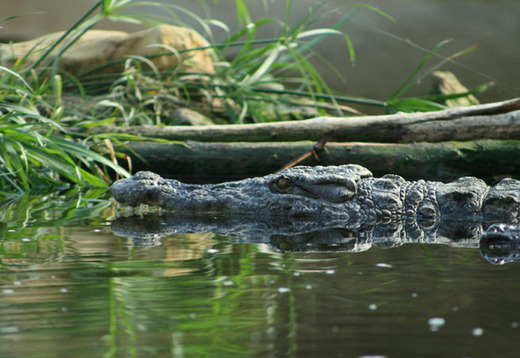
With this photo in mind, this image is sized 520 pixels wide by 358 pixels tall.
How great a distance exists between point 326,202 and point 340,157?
2.40 m

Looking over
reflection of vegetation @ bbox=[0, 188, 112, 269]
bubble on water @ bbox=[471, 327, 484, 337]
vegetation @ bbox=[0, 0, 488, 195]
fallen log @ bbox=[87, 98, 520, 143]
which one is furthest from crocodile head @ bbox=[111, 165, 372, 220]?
bubble on water @ bbox=[471, 327, 484, 337]

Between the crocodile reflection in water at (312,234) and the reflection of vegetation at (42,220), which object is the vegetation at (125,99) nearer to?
the reflection of vegetation at (42,220)

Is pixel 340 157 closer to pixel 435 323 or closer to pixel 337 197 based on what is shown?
pixel 337 197

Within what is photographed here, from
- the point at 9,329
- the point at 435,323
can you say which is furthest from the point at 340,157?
the point at 9,329

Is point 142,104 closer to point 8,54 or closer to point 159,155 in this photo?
point 159,155

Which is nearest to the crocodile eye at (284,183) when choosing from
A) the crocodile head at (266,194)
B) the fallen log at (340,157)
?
the crocodile head at (266,194)

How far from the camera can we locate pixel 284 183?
4543mm

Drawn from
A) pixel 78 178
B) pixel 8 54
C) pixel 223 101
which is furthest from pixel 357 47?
pixel 78 178

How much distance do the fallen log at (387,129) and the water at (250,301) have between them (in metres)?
3.54

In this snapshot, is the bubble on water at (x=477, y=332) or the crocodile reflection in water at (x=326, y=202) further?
the crocodile reflection in water at (x=326, y=202)

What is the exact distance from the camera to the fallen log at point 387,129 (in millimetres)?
6793

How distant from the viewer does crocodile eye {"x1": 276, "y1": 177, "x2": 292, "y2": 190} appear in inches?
178

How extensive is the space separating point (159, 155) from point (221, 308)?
506 centimetres

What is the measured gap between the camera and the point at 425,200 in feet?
15.3
